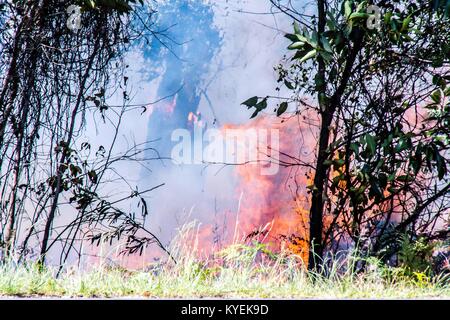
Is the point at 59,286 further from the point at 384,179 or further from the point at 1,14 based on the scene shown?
the point at 1,14

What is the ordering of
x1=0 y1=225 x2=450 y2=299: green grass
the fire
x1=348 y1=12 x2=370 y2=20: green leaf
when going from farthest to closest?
1. the fire
2. x1=348 y1=12 x2=370 y2=20: green leaf
3. x1=0 y1=225 x2=450 y2=299: green grass

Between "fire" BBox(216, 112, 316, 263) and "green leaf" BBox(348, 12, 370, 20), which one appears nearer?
"green leaf" BBox(348, 12, 370, 20)

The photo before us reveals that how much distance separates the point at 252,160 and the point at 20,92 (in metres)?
1.51

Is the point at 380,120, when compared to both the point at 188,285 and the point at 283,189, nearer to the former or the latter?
the point at 283,189

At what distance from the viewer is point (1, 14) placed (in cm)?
350

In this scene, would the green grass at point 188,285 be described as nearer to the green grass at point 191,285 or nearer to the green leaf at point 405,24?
the green grass at point 191,285

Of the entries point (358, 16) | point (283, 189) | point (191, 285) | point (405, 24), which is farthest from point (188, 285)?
point (283, 189)

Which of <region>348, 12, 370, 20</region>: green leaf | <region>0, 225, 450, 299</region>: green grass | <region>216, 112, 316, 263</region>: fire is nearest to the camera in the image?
<region>0, 225, 450, 299</region>: green grass

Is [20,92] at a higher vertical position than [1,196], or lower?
higher

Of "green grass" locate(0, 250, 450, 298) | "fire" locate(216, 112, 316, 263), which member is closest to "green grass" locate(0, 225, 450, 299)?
"green grass" locate(0, 250, 450, 298)

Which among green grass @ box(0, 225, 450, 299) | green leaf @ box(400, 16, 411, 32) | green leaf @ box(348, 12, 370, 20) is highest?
green leaf @ box(348, 12, 370, 20)

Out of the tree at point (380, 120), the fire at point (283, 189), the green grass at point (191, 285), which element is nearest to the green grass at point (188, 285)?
the green grass at point (191, 285)

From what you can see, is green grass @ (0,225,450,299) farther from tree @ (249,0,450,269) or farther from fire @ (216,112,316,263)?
fire @ (216,112,316,263)
